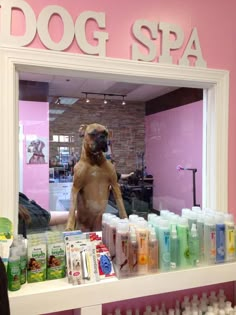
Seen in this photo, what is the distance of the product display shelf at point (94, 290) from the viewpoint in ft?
4.03

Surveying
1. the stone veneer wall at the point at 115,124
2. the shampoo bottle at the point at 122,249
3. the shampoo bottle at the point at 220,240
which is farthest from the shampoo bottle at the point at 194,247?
the stone veneer wall at the point at 115,124

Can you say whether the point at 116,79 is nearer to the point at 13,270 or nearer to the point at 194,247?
the point at 194,247

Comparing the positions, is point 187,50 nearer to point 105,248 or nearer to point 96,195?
point 96,195

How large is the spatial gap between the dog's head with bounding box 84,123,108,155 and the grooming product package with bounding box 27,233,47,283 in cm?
65

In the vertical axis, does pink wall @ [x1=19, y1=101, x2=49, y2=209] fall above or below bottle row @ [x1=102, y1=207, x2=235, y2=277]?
above

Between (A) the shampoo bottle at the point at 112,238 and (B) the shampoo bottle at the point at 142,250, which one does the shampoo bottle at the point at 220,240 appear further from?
(A) the shampoo bottle at the point at 112,238

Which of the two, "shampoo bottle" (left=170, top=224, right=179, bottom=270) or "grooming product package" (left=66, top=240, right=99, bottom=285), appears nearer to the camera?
"grooming product package" (left=66, top=240, right=99, bottom=285)

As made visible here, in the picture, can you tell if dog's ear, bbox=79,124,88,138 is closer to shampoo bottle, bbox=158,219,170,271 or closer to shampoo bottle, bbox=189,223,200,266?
shampoo bottle, bbox=158,219,170,271

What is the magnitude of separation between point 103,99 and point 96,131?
20 centimetres

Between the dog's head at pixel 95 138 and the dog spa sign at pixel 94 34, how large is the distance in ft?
1.42

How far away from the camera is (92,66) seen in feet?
5.04

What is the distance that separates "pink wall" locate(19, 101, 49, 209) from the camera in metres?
1.62

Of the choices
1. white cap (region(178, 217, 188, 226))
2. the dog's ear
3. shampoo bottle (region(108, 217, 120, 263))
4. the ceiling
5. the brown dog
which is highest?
the ceiling

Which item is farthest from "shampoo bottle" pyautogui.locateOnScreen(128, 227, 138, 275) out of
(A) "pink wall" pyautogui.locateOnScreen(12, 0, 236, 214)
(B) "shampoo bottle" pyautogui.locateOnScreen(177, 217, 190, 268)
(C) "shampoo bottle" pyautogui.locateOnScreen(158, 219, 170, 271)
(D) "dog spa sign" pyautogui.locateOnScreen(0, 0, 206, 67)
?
(D) "dog spa sign" pyautogui.locateOnScreen(0, 0, 206, 67)
